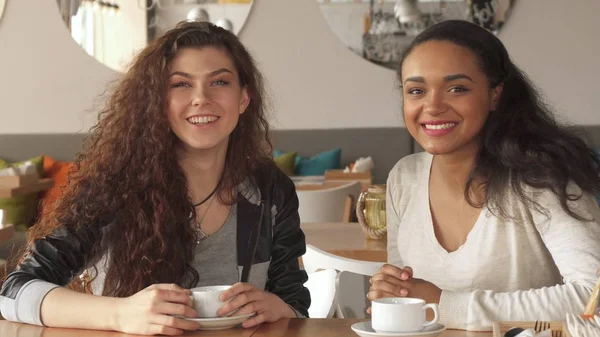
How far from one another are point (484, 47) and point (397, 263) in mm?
489

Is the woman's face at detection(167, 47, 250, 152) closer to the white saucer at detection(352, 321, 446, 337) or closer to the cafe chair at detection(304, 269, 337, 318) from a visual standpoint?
the cafe chair at detection(304, 269, 337, 318)

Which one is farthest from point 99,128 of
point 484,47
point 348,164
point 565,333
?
point 348,164

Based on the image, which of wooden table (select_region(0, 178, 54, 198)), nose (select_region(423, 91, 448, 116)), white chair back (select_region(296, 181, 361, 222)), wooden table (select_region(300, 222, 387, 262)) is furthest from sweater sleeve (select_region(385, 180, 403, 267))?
wooden table (select_region(0, 178, 54, 198))

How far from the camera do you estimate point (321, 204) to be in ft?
12.0

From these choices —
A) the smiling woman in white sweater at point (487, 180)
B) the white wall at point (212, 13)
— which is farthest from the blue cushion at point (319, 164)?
the smiling woman in white sweater at point (487, 180)

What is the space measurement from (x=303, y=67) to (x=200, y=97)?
4.06 metres

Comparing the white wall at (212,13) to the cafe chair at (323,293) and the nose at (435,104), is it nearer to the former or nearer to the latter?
the cafe chair at (323,293)

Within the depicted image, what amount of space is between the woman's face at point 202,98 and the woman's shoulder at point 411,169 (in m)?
0.37

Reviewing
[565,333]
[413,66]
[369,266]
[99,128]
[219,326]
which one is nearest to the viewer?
[565,333]

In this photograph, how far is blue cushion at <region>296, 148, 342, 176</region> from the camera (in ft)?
18.6

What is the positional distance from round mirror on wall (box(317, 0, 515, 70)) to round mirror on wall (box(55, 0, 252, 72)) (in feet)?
1.88

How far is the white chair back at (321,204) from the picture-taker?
3.62 meters

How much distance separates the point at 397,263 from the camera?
203 cm

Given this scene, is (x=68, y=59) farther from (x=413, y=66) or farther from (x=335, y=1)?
(x=413, y=66)
